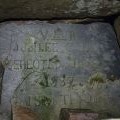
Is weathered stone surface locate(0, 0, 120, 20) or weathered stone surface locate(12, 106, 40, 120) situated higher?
weathered stone surface locate(0, 0, 120, 20)

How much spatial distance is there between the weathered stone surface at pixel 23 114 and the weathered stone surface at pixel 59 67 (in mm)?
47

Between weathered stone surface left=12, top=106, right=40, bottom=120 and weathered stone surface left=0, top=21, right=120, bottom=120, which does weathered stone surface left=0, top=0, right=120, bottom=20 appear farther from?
weathered stone surface left=12, top=106, right=40, bottom=120

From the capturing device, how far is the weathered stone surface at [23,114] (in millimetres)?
2555

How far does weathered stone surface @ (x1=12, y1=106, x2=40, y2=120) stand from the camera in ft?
8.38

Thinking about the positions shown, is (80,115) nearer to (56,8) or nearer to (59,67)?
(59,67)

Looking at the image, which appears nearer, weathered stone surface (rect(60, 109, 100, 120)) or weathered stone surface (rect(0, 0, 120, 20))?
weathered stone surface (rect(60, 109, 100, 120))

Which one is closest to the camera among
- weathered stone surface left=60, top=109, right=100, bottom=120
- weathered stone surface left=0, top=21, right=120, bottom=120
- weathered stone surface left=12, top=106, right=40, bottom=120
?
weathered stone surface left=60, top=109, right=100, bottom=120

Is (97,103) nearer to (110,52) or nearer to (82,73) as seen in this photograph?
(82,73)

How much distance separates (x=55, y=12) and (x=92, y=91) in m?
0.68

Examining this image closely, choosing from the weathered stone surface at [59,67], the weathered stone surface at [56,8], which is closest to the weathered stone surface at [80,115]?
the weathered stone surface at [59,67]

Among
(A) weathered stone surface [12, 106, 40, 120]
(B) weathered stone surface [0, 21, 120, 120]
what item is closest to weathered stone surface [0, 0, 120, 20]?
(B) weathered stone surface [0, 21, 120, 120]

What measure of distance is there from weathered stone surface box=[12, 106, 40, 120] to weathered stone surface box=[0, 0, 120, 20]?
2.44 ft

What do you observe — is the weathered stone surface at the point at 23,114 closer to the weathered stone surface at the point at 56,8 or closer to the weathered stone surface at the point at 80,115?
the weathered stone surface at the point at 80,115

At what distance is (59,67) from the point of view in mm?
2848
